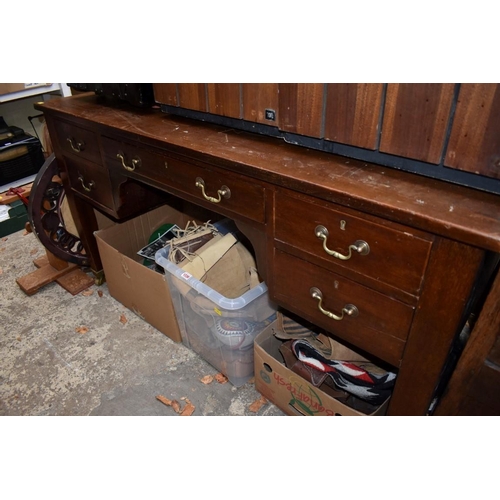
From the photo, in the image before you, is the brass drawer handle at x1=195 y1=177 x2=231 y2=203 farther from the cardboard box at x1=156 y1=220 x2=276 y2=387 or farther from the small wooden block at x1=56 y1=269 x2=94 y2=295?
the small wooden block at x1=56 y1=269 x2=94 y2=295

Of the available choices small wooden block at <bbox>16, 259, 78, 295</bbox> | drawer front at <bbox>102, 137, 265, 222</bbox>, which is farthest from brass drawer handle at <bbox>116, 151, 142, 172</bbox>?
small wooden block at <bbox>16, 259, 78, 295</bbox>

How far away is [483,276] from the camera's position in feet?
3.01

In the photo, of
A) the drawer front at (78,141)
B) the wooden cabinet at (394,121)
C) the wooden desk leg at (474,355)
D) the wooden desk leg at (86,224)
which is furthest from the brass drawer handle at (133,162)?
the wooden desk leg at (474,355)

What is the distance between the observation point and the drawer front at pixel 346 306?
38.4 inches

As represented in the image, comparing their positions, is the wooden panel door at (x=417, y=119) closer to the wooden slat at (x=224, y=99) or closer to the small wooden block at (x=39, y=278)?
the wooden slat at (x=224, y=99)

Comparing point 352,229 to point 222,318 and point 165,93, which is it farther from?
point 165,93

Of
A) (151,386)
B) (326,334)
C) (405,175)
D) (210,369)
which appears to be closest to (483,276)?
(405,175)

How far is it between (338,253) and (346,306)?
6.2 inches

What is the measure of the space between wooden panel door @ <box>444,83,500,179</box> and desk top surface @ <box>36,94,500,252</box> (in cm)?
6

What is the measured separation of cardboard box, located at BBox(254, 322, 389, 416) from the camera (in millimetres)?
1216

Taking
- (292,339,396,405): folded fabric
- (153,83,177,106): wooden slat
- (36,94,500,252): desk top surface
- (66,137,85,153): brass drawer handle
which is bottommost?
(292,339,396,405): folded fabric

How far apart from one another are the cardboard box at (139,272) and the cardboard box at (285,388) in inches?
17.2

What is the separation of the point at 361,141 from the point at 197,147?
0.46 m

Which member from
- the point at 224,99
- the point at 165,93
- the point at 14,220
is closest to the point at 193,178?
the point at 224,99
